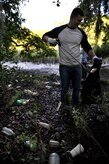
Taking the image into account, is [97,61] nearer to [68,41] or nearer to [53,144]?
[68,41]

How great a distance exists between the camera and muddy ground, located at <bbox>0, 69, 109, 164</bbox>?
519 cm

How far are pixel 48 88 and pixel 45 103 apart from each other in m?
2.25

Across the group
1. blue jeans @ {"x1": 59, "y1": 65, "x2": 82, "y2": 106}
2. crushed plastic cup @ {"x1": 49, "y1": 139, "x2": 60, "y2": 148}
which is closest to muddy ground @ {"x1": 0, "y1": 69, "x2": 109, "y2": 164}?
crushed plastic cup @ {"x1": 49, "y1": 139, "x2": 60, "y2": 148}

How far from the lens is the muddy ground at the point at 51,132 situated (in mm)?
5191

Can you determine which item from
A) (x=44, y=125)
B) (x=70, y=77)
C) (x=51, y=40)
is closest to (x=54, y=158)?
(x=44, y=125)

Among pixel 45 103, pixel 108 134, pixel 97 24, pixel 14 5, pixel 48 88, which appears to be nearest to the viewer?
pixel 108 134

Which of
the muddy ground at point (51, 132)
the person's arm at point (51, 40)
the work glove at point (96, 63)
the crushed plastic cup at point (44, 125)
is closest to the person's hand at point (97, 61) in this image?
the work glove at point (96, 63)

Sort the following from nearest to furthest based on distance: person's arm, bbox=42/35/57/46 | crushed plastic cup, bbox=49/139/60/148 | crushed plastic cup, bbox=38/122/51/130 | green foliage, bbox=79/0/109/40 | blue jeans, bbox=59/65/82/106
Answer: crushed plastic cup, bbox=49/139/60/148, crushed plastic cup, bbox=38/122/51/130, person's arm, bbox=42/35/57/46, blue jeans, bbox=59/65/82/106, green foliage, bbox=79/0/109/40

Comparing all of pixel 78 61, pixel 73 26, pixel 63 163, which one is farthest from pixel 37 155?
pixel 73 26

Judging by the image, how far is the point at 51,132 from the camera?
5.84 meters

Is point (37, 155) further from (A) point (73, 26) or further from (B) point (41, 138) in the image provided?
(A) point (73, 26)

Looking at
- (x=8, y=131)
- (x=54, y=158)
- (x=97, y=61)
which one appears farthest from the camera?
(x=97, y=61)

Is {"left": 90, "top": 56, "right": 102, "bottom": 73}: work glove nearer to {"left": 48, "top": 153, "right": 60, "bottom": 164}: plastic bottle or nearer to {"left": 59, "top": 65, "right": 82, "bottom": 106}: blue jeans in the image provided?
{"left": 59, "top": 65, "right": 82, "bottom": 106}: blue jeans

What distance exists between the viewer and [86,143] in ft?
17.7
